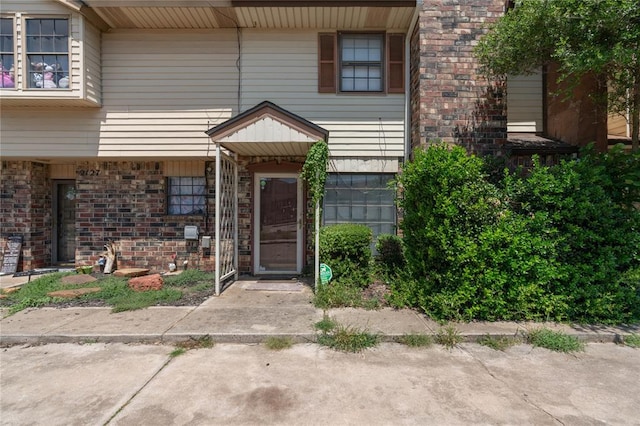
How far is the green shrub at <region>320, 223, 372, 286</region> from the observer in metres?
6.14

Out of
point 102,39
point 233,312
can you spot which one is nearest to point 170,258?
point 233,312

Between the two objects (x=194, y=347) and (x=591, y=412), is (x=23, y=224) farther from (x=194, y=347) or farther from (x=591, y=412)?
(x=591, y=412)

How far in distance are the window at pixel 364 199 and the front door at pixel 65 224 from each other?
6677 millimetres

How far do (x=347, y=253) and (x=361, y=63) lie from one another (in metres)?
4.23

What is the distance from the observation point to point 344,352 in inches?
157

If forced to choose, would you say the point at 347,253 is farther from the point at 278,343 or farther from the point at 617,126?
the point at 617,126

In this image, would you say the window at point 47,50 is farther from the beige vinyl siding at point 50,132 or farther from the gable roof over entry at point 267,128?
the gable roof over entry at point 267,128

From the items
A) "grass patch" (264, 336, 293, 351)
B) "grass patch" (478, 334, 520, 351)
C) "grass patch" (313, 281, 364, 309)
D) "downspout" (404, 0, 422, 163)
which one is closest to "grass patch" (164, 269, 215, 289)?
"grass patch" (313, 281, 364, 309)

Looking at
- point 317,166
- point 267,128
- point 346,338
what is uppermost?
point 267,128

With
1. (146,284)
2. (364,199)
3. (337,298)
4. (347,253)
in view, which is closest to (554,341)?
(337,298)

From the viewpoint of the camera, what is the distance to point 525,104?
7.77 m

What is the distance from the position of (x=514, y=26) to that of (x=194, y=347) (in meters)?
6.24

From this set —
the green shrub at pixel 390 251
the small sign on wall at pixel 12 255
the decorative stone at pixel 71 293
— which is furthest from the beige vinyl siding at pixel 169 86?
the green shrub at pixel 390 251

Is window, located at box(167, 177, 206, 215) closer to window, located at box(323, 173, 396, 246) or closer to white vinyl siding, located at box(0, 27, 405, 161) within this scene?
white vinyl siding, located at box(0, 27, 405, 161)
